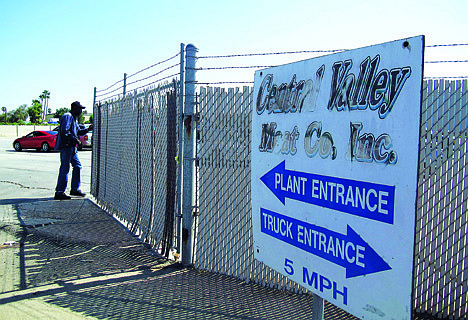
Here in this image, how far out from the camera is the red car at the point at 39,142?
1094 inches

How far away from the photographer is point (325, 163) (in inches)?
92.4

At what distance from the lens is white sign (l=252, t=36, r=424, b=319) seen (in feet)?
6.14

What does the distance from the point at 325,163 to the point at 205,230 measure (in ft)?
10.4

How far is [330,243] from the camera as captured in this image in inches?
90.5

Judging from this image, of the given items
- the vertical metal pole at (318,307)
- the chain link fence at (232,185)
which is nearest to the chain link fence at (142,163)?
the chain link fence at (232,185)

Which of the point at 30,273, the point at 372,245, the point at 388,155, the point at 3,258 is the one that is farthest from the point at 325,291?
the point at 3,258

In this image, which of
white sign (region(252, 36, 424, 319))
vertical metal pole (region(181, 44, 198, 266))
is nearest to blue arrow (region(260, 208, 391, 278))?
white sign (region(252, 36, 424, 319))

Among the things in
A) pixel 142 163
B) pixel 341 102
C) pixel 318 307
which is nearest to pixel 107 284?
pixel 142 163

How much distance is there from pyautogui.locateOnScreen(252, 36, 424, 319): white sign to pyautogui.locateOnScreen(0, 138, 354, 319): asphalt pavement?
1594mm

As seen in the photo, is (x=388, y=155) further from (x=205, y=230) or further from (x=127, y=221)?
(x=127, y=221)

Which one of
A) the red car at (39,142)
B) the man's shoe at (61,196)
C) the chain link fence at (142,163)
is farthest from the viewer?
the red car at (39,142)

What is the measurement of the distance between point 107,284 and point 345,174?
11.9 ft

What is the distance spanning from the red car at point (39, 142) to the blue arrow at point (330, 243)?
91.2ft

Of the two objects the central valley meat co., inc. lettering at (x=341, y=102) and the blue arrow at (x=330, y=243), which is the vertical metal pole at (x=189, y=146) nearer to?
the central valley meat co., inc. lettering at (x=341, y=102)
